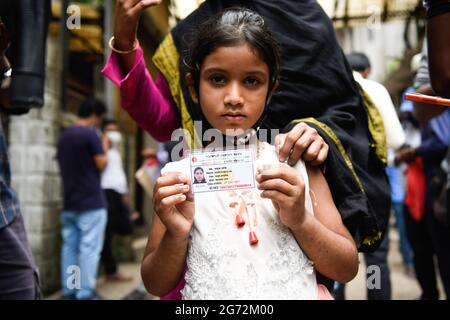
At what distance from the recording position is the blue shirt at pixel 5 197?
1.82 meters

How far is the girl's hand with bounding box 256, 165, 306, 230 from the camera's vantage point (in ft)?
3.82

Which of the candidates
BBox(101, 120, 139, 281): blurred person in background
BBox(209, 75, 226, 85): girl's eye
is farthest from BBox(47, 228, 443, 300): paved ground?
BBox(209, 75, 226, 85): girl's eye

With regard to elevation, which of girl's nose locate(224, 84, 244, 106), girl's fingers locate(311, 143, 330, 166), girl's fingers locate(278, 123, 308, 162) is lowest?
girl's fingers locate(311, 143, 330, 166)

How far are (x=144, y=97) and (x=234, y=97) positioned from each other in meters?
0.47

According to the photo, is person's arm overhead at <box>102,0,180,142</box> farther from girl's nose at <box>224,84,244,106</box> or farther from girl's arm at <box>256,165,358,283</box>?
girl's arm at <box>256,165,358,283</box>

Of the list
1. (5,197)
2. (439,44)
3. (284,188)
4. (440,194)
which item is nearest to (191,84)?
(284,188)

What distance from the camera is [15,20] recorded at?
174cm

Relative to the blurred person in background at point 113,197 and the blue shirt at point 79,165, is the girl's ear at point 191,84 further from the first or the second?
the blurred person in background at point 113,197

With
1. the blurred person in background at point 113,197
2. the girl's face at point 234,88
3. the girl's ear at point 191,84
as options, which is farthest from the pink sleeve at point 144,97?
the blurred person in background at point 113,197

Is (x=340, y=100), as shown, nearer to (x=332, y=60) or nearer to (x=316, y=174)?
(x=332, y=60)

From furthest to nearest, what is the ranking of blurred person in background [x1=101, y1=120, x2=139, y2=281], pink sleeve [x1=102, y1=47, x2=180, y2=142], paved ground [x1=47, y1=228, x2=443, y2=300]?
1. blurred person in background [x1=101, y1=120, x2=139, y2=281]
2. paved ground [x1=47, y1=228, x2=443, y2=300]
3. pink sleeve [x1=102, y1=47, x2=180, y2=142]

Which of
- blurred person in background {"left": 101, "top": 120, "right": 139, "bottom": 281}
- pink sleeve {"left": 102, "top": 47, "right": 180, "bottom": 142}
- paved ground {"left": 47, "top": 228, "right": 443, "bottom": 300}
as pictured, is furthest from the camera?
blurred person in background {"left": 101, "top": 120, "right": 139, "bottom": 281}

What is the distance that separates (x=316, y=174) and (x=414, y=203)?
9.53ft

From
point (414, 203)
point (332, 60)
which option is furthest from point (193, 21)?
point (414, 203)
